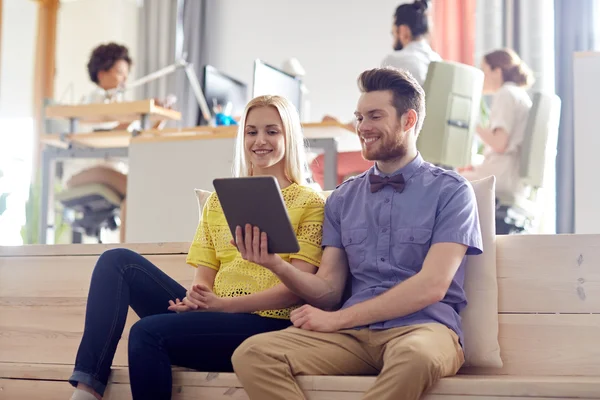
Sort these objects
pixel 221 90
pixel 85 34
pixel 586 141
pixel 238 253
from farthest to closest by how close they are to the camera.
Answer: pixel 85 34, pixel 221 90, pixel 586 141, pixel 238 253

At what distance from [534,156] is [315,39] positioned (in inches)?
110

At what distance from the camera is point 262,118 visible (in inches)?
72.2

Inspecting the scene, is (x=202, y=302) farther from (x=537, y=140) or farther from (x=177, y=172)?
(x=537, y=140)

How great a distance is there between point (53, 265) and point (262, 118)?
728mm

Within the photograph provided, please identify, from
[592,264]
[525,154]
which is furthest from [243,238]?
[525,154]

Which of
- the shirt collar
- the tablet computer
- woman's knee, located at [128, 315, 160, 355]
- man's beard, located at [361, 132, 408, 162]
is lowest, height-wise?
woman's knee, located at [128, 315, 160, 355]

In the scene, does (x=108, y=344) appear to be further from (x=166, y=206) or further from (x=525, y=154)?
(x=525, y=154)

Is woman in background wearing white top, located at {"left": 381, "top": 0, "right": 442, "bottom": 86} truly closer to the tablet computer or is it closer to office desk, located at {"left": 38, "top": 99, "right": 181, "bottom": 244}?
office desk, located at {"left": 38, "top": 99, "right": 181, "bottom": 244}

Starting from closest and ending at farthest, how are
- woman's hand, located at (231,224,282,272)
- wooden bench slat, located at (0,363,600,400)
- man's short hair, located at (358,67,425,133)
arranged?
wooden bench slat, located at (0,363,600,400) → woman's hand, located at (231,224,282,272) → man's short hair, located at (358,67,425,133)

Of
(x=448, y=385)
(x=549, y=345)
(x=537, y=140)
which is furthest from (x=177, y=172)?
(x=448, y=385)

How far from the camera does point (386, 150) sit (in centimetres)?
170

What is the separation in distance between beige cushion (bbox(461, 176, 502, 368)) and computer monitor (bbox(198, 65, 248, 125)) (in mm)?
2270

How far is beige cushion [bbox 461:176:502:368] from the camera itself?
Answer: 1.65 m

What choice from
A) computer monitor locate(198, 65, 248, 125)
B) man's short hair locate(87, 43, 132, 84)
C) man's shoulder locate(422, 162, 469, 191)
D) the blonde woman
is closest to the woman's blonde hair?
the blonde woman
